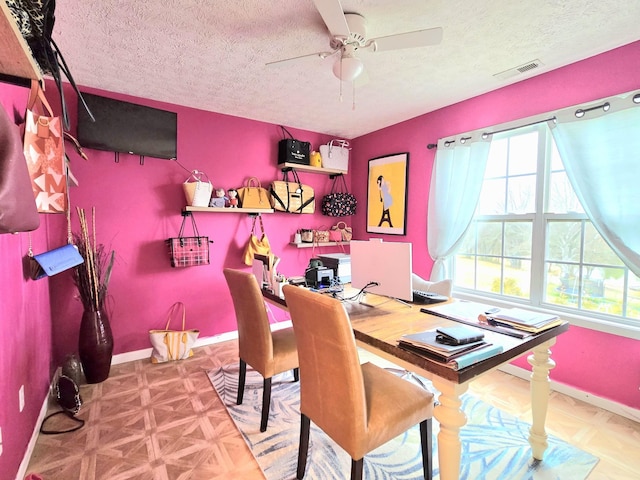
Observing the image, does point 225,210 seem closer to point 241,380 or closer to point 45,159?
point 241,380

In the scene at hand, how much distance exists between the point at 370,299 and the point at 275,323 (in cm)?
208

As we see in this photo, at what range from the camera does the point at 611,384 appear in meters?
2.17

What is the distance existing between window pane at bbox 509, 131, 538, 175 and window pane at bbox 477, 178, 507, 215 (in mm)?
143

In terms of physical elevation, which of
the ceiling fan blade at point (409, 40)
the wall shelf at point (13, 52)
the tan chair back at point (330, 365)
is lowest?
the tan chair back at point (330, 365)

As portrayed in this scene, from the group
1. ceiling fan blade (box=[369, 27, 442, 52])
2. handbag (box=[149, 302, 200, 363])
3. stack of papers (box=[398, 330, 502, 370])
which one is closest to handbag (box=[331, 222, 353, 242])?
handbag (box=[149, 302, 200, 363])

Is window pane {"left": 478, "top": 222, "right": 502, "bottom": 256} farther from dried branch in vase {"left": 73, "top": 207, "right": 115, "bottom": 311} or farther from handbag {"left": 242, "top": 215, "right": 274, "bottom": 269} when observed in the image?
dried branch in vase {"left": 73, "top": 207, "right": 115, "bottom": 311}

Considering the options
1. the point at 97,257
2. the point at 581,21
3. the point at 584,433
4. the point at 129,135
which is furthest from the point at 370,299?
the point at 129,135

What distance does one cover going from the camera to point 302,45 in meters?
2.04

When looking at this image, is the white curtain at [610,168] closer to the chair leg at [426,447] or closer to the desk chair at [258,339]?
the chair leg at [426,447]

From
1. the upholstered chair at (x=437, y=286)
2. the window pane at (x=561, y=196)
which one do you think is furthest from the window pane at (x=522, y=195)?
the upholstered chair at (x=437, y=286)

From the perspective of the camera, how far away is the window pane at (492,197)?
2822 millimetres

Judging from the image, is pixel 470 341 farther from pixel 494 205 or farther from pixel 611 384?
pixel 494 205

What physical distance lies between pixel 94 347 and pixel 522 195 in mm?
3752

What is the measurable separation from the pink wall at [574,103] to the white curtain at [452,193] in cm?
15
